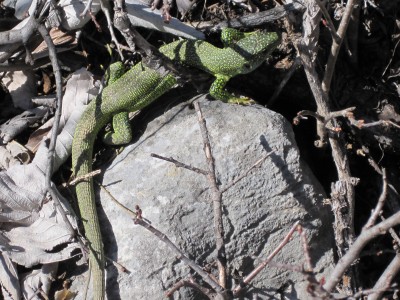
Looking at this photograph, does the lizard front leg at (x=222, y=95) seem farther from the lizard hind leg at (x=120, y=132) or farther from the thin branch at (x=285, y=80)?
the lizard hind leg at (x=120, y=132)

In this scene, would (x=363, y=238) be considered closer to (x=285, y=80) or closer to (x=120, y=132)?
(x=285, y=80)

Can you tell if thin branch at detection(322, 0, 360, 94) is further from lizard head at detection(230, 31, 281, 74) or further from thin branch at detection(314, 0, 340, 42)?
lizard head at detection(230, 31, 281, 74)

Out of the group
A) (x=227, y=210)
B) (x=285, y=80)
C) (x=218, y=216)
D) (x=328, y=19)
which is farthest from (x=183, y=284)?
(x=328, y=19)

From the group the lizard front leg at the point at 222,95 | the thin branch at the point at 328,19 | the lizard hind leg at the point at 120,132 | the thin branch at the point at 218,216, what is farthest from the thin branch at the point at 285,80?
the lizard hind leg at the point at 120,132

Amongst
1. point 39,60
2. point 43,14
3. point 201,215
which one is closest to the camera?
point 201,215

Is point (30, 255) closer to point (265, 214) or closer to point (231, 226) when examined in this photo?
point (231, 226)

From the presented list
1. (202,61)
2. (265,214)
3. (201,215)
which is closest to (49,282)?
(201,215)

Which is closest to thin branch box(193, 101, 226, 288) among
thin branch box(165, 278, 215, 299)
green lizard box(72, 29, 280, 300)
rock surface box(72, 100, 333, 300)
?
thin branch box(165, 278, 215, 299)

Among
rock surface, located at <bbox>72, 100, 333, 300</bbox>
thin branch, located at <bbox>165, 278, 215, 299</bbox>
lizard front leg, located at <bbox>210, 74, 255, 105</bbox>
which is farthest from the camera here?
lizard front leg, located at <bbox>210, 74, 255, 105</bbox>
